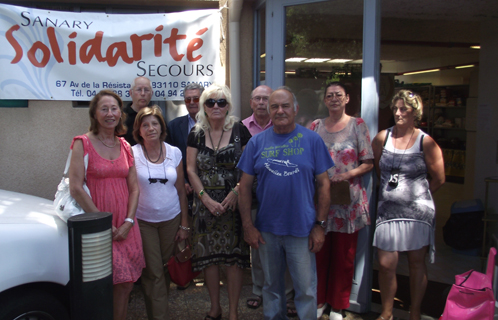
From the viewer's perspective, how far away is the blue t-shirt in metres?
2.71

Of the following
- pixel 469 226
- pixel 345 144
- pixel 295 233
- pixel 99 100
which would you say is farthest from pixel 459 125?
pixel 99 100

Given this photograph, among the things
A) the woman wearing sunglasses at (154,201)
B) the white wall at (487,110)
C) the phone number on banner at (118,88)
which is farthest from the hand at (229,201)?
the white wall at (487,110)

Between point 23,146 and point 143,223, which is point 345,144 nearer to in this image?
point 143,223

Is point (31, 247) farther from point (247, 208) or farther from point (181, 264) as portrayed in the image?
point (247, 208)

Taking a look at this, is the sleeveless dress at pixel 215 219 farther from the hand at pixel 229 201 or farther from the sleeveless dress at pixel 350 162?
the sleeveless dress at pixel 350 162

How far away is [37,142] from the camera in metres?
4.38

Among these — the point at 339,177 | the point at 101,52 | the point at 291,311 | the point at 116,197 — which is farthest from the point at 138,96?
the point at 291,311

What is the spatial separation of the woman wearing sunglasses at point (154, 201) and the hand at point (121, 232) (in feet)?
0.83

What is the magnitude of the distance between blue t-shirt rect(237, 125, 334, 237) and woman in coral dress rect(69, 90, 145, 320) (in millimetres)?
915

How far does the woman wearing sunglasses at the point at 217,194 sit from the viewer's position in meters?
3.08

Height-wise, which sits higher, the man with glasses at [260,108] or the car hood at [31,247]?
the man with glasses at [260,108]

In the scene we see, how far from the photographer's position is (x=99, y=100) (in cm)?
276

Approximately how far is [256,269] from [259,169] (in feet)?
4.11

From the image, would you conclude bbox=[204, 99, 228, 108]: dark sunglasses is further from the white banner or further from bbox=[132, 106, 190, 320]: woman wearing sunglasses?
the white banner
